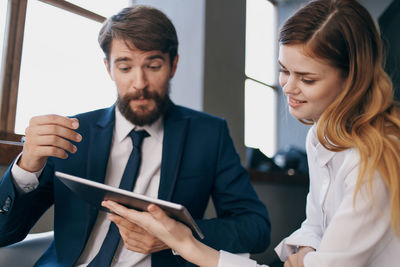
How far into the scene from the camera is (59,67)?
1.94 metres

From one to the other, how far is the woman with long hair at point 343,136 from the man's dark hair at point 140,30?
0.51 meters

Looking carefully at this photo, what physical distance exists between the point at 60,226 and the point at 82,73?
108cm

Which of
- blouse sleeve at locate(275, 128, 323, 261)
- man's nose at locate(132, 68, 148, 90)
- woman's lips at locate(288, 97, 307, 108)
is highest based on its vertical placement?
man's nose at locate(132, 68, 148, 90)

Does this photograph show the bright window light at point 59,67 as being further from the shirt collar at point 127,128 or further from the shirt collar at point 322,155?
the shirt collar at point 322,155

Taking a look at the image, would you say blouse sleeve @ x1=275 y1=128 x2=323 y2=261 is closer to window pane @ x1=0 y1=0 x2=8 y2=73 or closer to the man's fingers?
the man's fingers

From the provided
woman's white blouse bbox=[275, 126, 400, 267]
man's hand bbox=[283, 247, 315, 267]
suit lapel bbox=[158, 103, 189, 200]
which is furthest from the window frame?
woman's white blouse bbox=[275, 126, 400, 267]

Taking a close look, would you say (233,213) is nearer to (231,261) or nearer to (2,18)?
(231,261)

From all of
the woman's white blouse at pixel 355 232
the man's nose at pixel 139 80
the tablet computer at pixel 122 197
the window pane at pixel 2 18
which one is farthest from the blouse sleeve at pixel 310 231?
the window pane at pixel 2 18

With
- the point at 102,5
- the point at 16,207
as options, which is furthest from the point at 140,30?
the point at 102,5

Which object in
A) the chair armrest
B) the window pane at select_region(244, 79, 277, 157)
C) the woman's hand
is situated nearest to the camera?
the woman's hand

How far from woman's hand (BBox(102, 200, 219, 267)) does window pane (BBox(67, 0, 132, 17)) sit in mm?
1556

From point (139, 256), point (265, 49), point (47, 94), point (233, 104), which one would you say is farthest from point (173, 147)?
point (265, 49)

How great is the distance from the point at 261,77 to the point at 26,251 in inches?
118

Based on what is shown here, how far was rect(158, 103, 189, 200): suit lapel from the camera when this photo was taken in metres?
1.26
